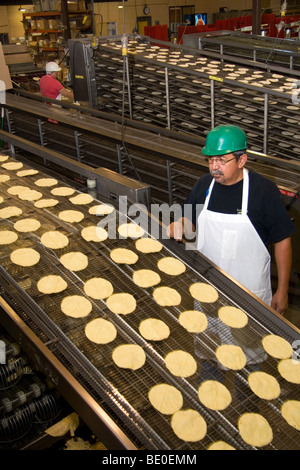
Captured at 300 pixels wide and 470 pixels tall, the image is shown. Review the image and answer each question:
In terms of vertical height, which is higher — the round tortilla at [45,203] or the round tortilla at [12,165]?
the round tortilla at [12,165]

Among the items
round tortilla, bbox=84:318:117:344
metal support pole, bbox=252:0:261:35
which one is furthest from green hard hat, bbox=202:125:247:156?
metal support pole, bbox=252:0:261:35

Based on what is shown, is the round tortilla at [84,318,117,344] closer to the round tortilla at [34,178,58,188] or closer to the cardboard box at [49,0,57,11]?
the round tortilla at [34,178,58,188]

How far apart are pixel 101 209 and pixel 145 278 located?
0.74 m

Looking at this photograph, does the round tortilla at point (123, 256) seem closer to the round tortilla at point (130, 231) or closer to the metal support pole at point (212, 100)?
the round tortilla at point (130, 231)

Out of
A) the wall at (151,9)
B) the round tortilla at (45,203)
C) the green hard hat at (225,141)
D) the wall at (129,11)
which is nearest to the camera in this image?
the green hard hat at (225,141)

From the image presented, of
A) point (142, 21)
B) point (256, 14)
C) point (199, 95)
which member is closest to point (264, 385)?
point (199, 95)

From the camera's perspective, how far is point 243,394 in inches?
63.9

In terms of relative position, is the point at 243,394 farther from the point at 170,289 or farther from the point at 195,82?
the point at 195,82

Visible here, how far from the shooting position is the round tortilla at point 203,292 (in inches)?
80.2

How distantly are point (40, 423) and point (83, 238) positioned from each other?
38.5 inches

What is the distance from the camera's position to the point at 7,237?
7.95 feet

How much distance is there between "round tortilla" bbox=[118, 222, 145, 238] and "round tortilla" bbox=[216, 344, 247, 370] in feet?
2.95

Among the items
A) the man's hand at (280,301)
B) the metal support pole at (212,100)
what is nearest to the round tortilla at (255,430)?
the man's hand at (280,301)

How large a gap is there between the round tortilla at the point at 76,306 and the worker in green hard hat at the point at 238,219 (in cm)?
68
